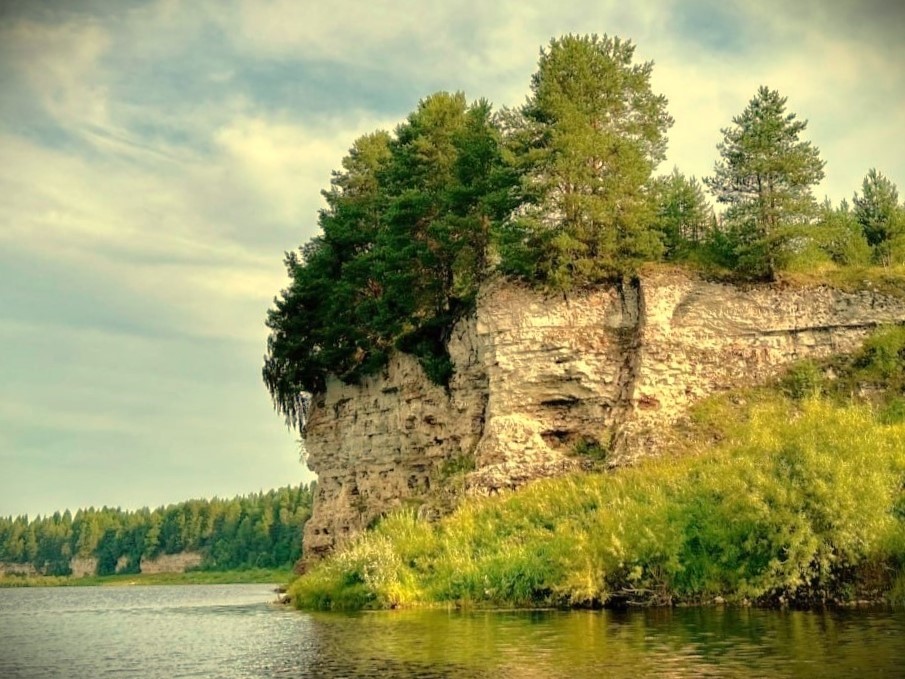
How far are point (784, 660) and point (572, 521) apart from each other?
1670cm

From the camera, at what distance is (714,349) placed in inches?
1694

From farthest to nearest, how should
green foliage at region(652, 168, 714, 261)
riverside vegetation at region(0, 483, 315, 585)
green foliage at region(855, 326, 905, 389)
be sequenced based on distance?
riverside vegetation at region(0, 483, 315, 585), green foliage at region(652, 168, 714, 261), green foliage at region(855, 326, 905, 389)

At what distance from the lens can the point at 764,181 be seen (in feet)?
144

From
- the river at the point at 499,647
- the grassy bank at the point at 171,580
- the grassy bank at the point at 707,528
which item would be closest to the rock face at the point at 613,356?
the grassy bank at the point at 707,528

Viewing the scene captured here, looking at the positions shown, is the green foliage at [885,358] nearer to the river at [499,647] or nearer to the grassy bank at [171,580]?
the river at [499,647]

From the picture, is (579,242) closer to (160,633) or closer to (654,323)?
(654,323)

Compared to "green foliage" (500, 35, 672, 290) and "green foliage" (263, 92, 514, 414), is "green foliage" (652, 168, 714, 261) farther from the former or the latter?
"green foliage" (263, 92, 514, 414)

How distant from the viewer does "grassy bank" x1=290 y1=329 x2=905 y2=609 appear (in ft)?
91.7

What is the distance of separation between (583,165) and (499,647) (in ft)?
90.4

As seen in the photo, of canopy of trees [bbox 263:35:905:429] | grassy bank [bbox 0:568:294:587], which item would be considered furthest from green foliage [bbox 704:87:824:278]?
grassy bank [bbox 0:568:294:587]

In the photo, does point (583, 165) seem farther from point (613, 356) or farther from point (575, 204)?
point (613, 356)

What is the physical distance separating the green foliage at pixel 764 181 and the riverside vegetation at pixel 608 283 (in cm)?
9

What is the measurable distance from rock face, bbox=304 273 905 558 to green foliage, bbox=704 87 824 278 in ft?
6.86

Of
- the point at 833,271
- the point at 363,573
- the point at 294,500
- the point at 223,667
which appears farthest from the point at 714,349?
the point at 294,500
